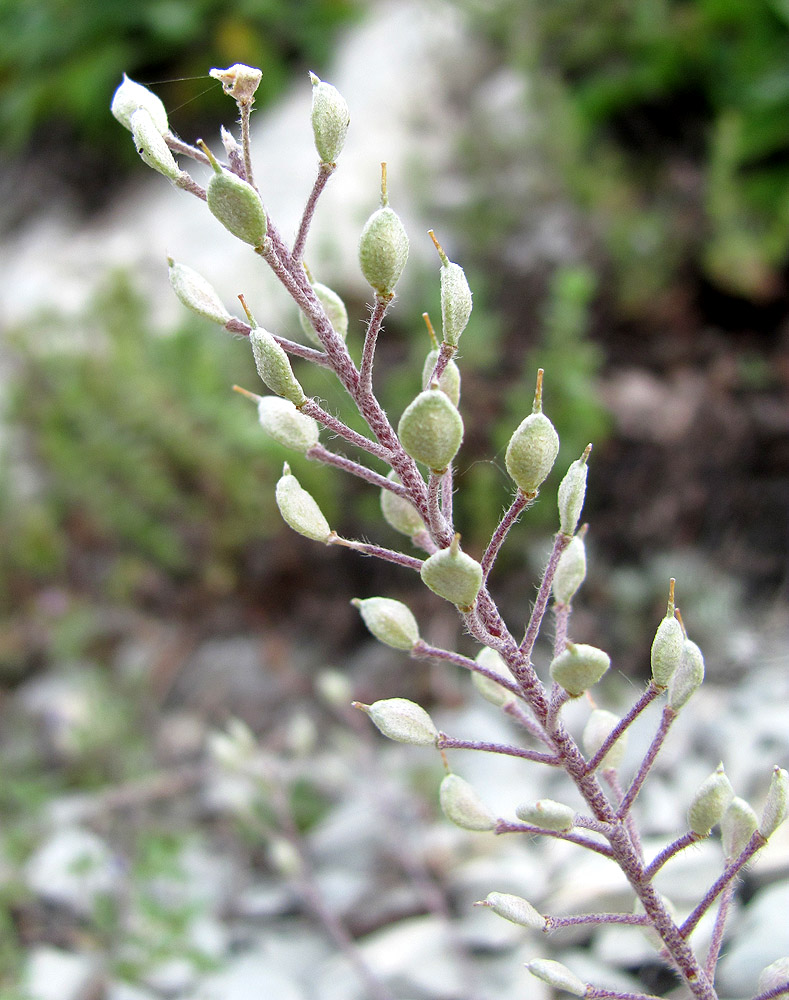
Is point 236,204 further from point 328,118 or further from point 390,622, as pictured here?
point 390,622

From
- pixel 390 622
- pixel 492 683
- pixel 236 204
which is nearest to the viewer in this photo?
pixel 236 204

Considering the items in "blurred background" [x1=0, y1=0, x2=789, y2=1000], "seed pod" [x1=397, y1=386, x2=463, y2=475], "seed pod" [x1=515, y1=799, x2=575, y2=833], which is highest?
"blurred background" [x1=0, y1=0, x2=789, y2=1000]

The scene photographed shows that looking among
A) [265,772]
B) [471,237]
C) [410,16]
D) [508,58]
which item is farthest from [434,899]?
[410,16]

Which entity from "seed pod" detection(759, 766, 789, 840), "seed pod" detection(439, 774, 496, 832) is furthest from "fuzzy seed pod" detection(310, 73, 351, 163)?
"seed pod" detection(759, 766, 789, 840)

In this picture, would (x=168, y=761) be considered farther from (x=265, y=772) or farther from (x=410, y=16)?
(x=410, y=16)

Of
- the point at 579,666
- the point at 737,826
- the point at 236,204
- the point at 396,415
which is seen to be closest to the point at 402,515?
the point at 579,666

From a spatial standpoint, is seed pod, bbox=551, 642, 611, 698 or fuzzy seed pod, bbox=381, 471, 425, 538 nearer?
seed pod, bbox=551, 642, 611, 698

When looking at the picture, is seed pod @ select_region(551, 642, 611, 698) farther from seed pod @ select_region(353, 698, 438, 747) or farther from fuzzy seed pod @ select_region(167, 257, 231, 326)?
fuzzy seed pod @ select_region(167, 257, 231, 326)
